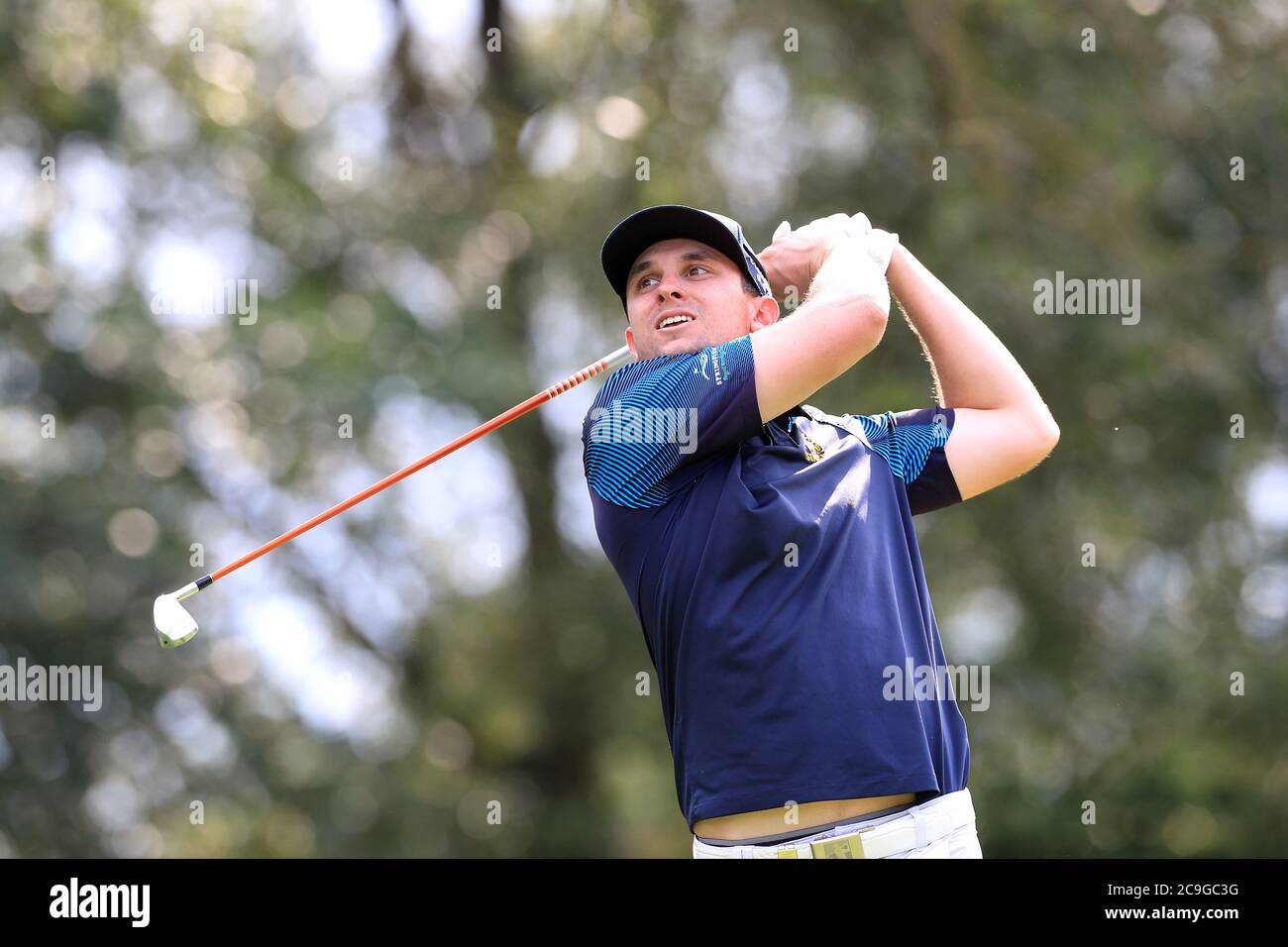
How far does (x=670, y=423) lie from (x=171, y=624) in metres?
1.42

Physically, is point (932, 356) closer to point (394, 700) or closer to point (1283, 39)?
point (1283, 39)

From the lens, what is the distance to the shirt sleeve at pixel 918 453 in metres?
3.63

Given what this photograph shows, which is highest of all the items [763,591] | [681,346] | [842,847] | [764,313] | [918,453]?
[764,313]

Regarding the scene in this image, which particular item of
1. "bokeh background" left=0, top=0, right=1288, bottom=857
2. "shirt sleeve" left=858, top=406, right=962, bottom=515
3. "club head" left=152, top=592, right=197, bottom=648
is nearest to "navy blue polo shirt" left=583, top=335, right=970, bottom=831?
"shirt sleeve" left=858, top=406, right=962, bottom=515

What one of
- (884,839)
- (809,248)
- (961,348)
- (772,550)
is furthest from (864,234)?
(884,839)

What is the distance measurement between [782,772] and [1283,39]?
31.1ft

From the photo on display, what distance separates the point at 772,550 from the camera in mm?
3129

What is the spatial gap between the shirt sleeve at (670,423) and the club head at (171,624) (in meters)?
1.14

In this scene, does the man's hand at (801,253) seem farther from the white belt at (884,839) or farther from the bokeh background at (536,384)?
the bokeh background at (536,384)

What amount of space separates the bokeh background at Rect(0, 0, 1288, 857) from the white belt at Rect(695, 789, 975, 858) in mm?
7451

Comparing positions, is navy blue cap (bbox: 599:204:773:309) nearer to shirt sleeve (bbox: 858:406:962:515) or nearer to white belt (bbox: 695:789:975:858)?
shirt sleeve (bbox: 858:406:962:515)

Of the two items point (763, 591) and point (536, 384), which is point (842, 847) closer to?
point (763, 591)

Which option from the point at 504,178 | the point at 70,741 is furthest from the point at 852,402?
the point at 70,741

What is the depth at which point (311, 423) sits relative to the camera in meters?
11.9
